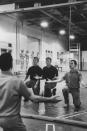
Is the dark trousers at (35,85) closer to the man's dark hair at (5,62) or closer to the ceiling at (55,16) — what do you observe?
the ceiling at (55,16)

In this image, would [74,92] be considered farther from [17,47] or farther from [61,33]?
[61,33]

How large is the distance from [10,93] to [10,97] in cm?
3

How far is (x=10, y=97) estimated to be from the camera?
1.91 metres

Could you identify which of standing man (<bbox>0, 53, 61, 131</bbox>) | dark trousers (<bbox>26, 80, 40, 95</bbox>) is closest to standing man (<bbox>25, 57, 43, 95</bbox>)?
dark trousers (<bbox>26, 80, 40, 95</bbox>)

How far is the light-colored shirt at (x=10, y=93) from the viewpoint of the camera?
190 cm

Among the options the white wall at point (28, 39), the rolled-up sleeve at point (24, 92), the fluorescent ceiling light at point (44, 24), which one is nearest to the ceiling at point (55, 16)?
the fluorescent ceiling light at point (44, 24)

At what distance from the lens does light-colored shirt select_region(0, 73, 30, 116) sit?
75.0 inches

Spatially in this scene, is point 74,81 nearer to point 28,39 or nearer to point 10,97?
point 10,97

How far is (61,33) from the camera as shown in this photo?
563 inches

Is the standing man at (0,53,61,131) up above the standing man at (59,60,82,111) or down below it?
above

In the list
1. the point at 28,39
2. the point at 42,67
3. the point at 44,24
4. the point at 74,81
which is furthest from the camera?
the point at 44,24

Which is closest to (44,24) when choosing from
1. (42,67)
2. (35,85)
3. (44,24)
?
(44,24)

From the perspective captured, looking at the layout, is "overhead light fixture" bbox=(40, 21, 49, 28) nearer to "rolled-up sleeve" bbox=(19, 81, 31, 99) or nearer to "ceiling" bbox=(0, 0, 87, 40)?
"ceiling" bbox=(0, 0, 87, 40)

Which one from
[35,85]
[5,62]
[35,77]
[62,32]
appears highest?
[62,32]
